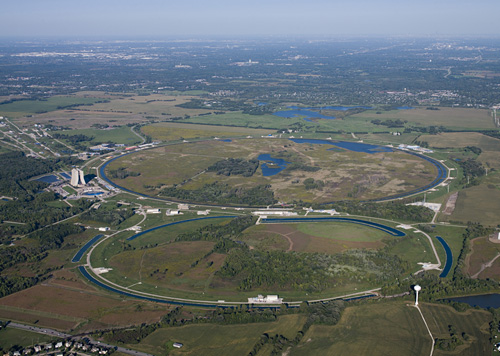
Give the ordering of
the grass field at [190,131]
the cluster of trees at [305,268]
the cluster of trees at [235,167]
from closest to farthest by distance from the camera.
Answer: the cluster of trees at [305,268], the cluster of trees at [235,167], the grass field at [190,131]

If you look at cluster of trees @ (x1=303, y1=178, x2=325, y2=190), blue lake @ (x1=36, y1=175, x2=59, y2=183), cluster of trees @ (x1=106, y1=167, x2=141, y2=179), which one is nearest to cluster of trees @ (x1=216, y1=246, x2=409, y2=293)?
cluster of trees @ (x1=303, y1=178, x2=325, y2=190)

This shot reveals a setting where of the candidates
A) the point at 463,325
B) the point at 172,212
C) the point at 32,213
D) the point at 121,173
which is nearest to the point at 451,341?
the point at 463,325

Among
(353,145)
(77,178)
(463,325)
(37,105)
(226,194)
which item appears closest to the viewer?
(463,325)

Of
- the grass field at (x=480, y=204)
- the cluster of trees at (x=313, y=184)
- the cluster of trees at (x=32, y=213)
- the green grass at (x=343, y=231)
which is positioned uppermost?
the cluster of trees at (x=313, y=184)

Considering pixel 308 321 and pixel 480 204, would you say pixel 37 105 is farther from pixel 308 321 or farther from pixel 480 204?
pixel 308 321

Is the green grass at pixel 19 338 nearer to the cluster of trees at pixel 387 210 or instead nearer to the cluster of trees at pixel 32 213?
the cluster of trees at pixel 32 213

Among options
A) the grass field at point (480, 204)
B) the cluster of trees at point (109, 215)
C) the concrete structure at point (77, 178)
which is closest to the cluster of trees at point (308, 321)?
the grass field at point (480, 204)
